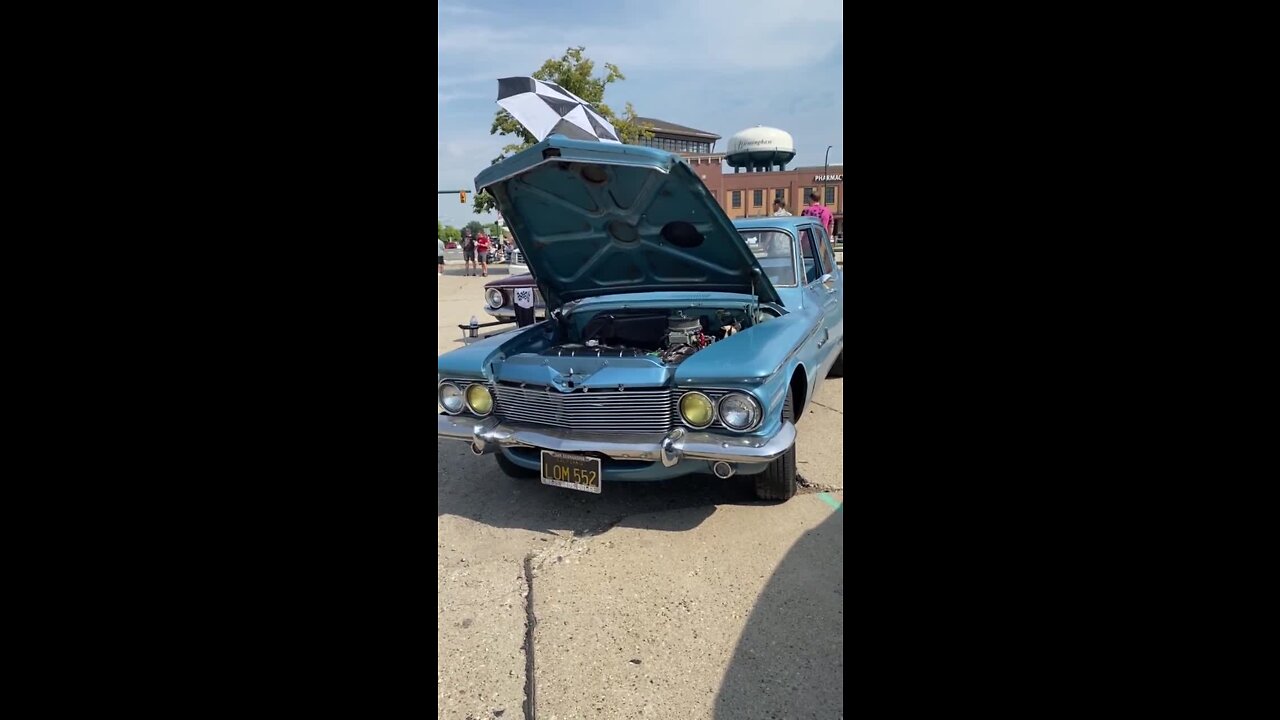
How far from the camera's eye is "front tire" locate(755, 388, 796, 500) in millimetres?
3389

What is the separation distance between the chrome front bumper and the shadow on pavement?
0.51m

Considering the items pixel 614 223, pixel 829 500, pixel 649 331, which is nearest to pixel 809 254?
pixel 649 331

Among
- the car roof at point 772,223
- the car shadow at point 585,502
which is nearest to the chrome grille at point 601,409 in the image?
the car shadow at point 585,502

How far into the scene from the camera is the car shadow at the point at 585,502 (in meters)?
3.42

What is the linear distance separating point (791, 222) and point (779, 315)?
1309 mm

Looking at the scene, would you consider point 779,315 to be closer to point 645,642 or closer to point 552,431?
point 552,431

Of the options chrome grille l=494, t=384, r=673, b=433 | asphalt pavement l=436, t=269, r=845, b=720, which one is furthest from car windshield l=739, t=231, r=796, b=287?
chrome grille l=494, t=384, r=673, b=433

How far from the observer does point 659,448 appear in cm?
307

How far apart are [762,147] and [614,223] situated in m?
38.1

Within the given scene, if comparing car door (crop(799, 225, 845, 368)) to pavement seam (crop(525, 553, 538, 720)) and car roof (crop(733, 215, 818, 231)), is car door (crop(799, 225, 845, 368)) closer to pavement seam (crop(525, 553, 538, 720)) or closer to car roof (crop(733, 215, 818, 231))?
car roof (crop(733, 215, 818, 231))

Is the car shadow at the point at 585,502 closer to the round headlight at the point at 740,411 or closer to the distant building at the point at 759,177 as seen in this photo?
the round headlight at the point at 740,411

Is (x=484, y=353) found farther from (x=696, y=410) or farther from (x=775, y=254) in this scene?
(x=775, y=254)
